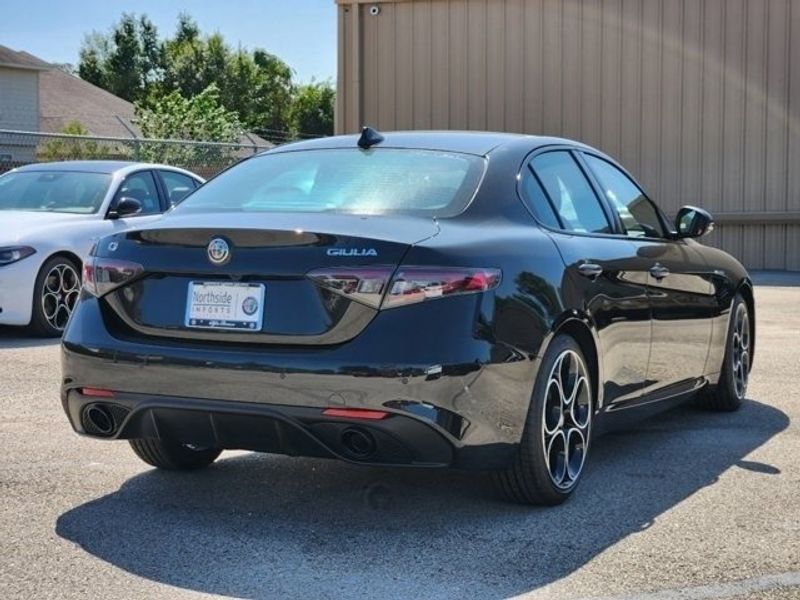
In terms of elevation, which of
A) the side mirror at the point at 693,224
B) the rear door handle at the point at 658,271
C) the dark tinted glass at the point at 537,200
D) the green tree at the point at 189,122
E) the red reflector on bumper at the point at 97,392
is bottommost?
the red reflector on bumper at the point at 97,392

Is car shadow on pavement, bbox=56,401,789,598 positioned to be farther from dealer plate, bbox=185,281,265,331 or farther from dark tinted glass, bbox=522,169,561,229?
dark tinted glass, bbox=522,169,561,229

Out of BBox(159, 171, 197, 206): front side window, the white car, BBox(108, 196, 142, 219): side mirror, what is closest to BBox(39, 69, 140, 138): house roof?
BBox(159, 171, 197, 206): front side window

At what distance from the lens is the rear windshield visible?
4.86 meters

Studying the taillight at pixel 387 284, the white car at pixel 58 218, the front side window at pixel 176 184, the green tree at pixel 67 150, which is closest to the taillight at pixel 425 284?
the taillight at pixel 387 284

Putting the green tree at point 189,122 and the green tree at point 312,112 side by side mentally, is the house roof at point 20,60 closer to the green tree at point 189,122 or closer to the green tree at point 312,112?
the green tree at point 189,122

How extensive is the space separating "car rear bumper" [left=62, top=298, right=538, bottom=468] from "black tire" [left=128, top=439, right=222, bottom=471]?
71 centimetres

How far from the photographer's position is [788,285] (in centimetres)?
1716

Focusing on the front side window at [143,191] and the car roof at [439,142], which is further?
the front side window at [143,191]

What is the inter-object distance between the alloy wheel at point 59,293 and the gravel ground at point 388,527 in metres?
3.88

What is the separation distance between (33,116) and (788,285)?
32133 mm

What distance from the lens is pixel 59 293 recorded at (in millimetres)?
10336

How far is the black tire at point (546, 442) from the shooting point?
15.4 ft

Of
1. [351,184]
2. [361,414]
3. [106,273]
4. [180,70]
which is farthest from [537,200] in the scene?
[180,70]

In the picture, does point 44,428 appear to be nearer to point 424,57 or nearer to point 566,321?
point 566,321
